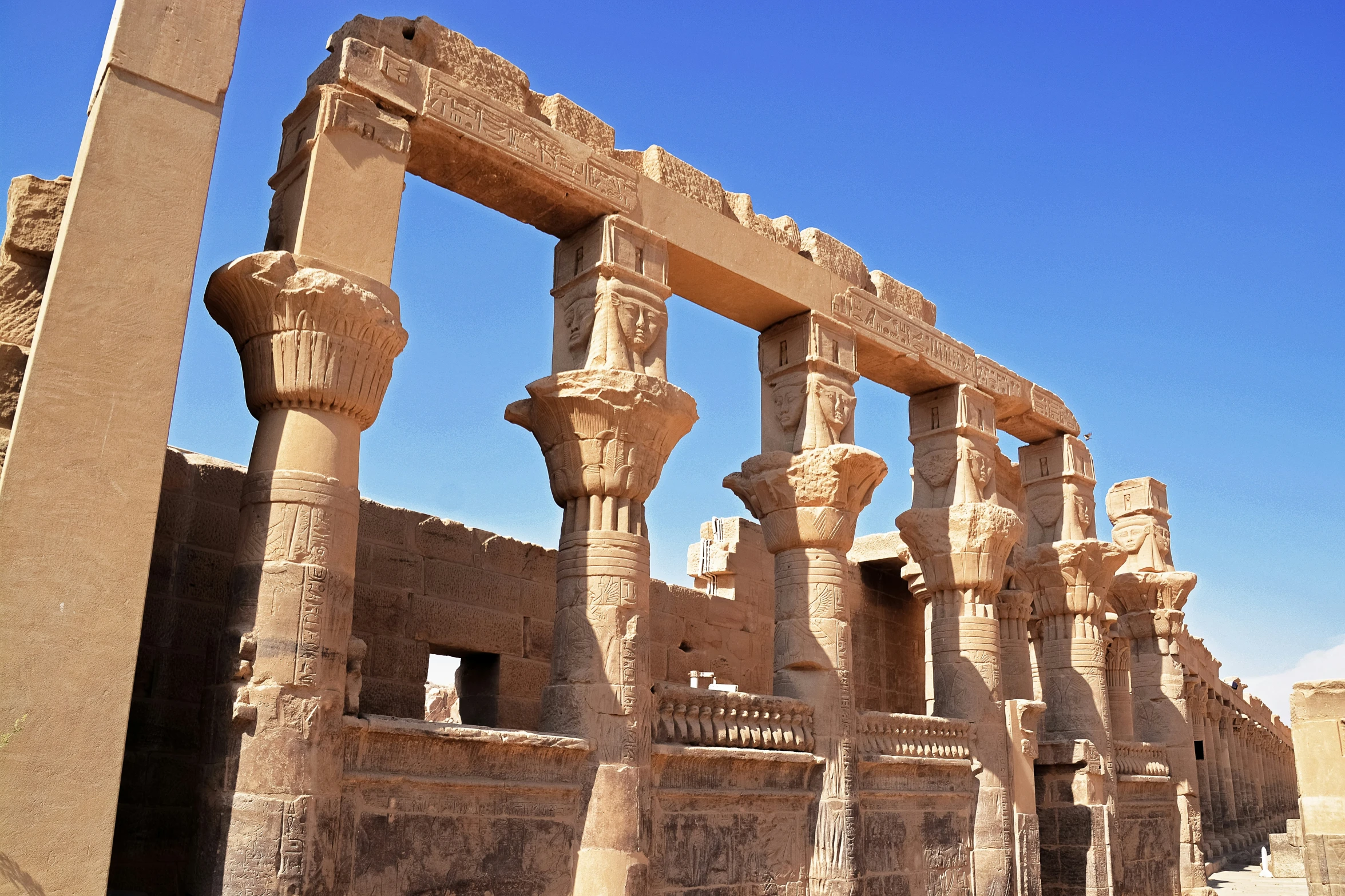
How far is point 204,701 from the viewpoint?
5863 mm

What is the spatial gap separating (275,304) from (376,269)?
710mm

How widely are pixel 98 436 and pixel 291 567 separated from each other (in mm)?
1274

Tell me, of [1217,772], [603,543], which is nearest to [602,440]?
[603,543]

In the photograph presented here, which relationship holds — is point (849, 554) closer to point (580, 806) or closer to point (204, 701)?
point (580, 806)

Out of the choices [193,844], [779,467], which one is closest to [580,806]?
[193,844]

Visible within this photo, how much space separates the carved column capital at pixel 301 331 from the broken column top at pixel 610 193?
137 centimetres

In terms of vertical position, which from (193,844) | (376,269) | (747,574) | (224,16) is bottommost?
(193,844)

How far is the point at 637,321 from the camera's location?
784 centimetres

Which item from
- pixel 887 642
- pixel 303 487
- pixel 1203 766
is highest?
pixel 887 642

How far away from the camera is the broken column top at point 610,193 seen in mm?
7113

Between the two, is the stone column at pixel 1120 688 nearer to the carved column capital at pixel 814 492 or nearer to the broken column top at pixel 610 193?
the broken column top at pixel 610 193

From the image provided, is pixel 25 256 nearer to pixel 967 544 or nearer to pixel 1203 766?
pixel 967 544

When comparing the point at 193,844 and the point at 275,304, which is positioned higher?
the point at 275,304

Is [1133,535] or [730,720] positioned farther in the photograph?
[1133,535]
